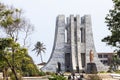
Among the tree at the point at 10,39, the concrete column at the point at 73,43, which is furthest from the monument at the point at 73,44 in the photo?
the tree at the point at 10,39

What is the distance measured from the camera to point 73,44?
325 ft

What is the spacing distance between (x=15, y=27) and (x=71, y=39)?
217 feet

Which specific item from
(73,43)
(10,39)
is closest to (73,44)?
(73,43)

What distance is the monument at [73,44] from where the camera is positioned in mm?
97188

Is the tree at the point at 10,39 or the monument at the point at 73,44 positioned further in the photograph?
the monument at the point at 73,44

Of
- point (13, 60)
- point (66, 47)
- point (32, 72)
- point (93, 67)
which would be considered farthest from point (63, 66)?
point (13, 60)

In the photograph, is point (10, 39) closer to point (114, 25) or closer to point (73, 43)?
point (114, 25)

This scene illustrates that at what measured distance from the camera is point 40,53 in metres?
124

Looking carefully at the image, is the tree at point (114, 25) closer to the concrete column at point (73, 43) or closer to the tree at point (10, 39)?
the tree at point (10, 39)

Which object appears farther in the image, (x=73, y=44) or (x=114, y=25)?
(x=73, y=44)

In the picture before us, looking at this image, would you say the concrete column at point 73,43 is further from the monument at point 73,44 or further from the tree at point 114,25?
the tree at point 114,25

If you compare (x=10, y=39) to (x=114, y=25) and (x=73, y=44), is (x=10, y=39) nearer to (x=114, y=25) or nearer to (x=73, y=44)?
(x=114, y=25)

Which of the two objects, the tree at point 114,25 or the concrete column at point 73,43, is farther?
the concrete column at point 73,43

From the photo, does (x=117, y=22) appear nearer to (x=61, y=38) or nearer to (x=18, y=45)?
(x=18, y=45)
